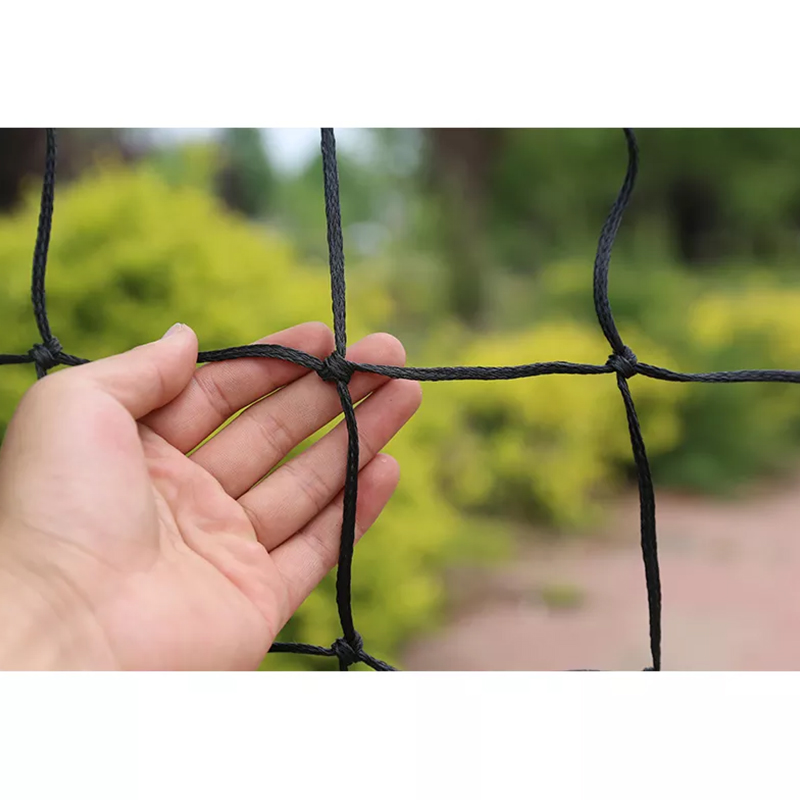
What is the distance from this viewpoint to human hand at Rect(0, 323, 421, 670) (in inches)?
22.5

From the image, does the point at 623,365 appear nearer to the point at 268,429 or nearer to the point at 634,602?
the point at 268,429

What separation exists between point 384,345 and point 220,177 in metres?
2.89

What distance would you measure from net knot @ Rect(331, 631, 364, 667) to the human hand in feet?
0.18

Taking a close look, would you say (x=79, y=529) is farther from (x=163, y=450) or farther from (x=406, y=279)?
(x=406, y=279)

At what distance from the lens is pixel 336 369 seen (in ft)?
2.10

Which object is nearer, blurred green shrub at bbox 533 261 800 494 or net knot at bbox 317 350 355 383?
net knot at bbox 317 350 355 383

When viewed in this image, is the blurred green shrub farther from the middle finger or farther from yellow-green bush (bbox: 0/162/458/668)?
the middle finger

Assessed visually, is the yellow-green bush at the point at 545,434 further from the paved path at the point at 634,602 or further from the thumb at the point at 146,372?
the thumb at the point at 146,372

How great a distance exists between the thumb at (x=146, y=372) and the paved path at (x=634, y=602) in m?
1.18

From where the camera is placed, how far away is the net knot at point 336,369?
0.64 m

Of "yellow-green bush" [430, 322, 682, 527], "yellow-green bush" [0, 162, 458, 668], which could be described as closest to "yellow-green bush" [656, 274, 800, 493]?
"yellow-green bush" [430, 322, 682, 527]

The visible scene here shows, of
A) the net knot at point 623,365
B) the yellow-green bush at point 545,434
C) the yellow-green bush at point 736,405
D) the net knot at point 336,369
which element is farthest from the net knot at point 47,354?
the yellow-green bush at point 736,405

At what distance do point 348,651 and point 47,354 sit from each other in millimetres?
363

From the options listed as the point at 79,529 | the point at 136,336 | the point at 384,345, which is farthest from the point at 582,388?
the point at 79,529
